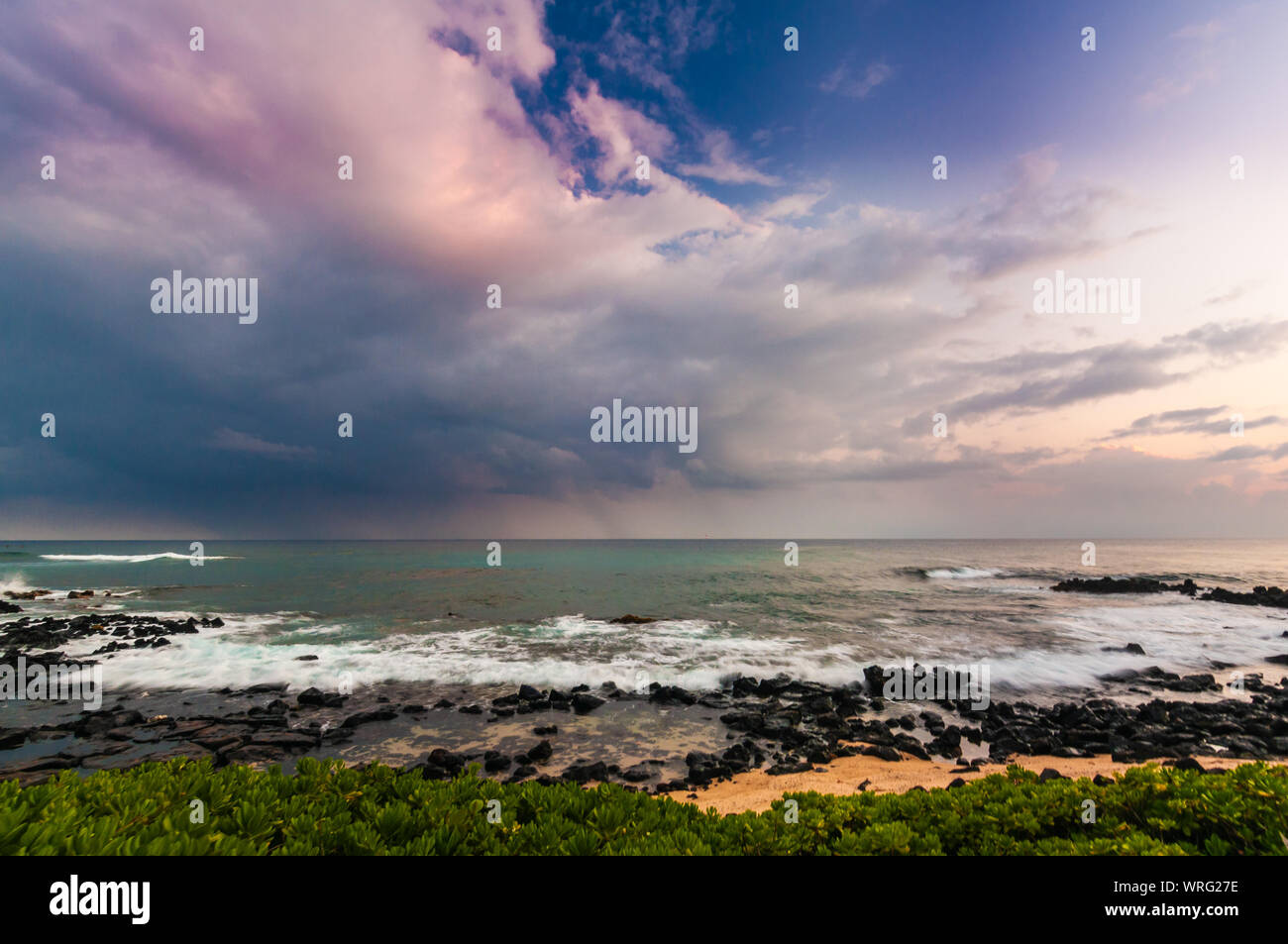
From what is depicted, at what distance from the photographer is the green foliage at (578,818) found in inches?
156

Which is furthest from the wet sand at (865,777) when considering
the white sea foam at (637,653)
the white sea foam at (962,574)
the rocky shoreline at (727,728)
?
the white sea foam at (962,574)

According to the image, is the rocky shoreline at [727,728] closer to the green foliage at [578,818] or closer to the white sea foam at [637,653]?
the white sea foam at [637,653]

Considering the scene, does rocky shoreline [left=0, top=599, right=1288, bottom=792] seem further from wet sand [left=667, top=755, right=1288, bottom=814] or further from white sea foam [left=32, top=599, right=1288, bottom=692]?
white sea foam [left=32, top=599, right=1288, bottom=692]

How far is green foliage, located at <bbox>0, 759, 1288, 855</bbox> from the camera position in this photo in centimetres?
396

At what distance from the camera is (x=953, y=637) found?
2522 centimetres

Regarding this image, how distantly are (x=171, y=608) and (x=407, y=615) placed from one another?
1710 centimetres

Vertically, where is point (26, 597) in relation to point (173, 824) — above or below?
below

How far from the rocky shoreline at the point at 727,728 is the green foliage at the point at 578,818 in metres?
5.79

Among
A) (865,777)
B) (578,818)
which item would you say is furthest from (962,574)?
(578,818)

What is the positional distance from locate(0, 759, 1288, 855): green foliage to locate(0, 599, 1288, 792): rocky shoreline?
5795 mm

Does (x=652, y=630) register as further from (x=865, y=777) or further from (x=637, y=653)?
(x=865, y=777)

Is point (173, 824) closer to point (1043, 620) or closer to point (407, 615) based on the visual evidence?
point (407, 615)
